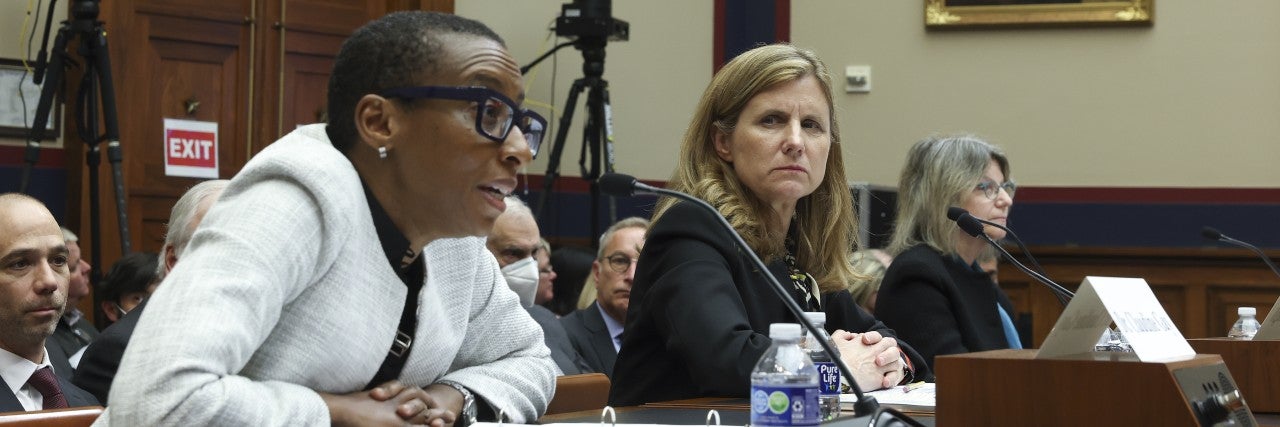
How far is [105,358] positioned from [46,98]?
3.01 m

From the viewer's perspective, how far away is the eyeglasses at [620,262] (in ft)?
14.1

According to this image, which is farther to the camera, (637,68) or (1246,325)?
(637,68)

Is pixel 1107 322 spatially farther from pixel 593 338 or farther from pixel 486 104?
pixel 593 338

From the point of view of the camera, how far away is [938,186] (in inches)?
144

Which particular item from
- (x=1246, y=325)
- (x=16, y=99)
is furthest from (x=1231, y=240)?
(x=16, y=99)

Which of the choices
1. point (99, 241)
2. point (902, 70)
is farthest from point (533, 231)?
point (902, 70)

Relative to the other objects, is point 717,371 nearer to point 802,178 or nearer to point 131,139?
point 802,178

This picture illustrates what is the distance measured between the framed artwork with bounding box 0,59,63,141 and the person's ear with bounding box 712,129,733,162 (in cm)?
404

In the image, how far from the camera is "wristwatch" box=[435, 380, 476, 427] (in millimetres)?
1587

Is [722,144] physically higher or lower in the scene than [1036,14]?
lower

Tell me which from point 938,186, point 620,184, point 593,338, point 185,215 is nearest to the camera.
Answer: point 620,184

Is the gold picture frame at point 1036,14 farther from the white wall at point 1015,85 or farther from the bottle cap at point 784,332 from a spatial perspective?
the bottle cap at point 784,332

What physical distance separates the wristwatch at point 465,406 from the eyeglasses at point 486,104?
11.5 inches

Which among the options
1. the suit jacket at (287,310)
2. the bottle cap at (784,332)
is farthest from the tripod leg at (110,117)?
the bottle cap at (784,332)
